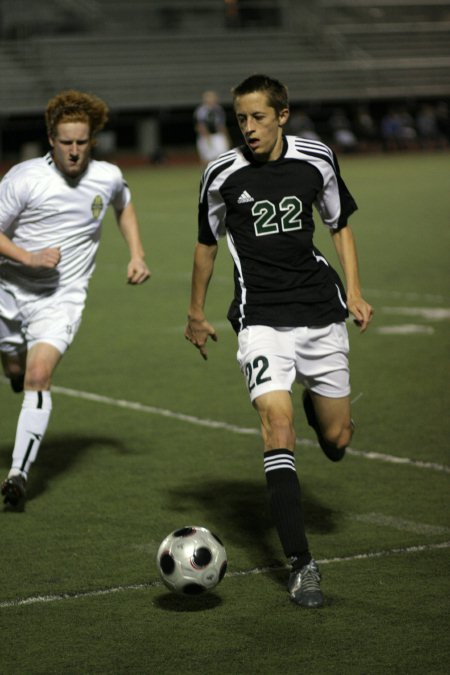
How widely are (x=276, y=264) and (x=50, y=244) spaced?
1991mm

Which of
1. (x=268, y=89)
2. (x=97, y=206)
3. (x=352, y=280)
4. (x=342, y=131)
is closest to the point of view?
(x=268, y=89)

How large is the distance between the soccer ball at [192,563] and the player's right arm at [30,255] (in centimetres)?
205

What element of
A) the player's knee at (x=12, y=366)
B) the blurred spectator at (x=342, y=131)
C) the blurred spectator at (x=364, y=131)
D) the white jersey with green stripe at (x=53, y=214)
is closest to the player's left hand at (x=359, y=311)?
the white jersey with green stripe at (x=53, y=214)

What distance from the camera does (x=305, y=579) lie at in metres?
5.31

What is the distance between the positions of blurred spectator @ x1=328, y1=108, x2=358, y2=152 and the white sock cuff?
1435 inches

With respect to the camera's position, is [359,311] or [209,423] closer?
[359,311]

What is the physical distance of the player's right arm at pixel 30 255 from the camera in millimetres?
6941

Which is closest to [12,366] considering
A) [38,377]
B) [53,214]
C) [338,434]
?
[38,377]

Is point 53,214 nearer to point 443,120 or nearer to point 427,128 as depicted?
point 427,128

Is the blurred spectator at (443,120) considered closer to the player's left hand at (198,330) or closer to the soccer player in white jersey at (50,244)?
the soccer player in white jersey at (50,244)

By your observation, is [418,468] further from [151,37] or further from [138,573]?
[151,37]

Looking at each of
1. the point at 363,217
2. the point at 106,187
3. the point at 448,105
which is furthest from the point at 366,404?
the point at 448,105

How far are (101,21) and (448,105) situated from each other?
12.4 meters

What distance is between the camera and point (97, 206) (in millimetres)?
7492
